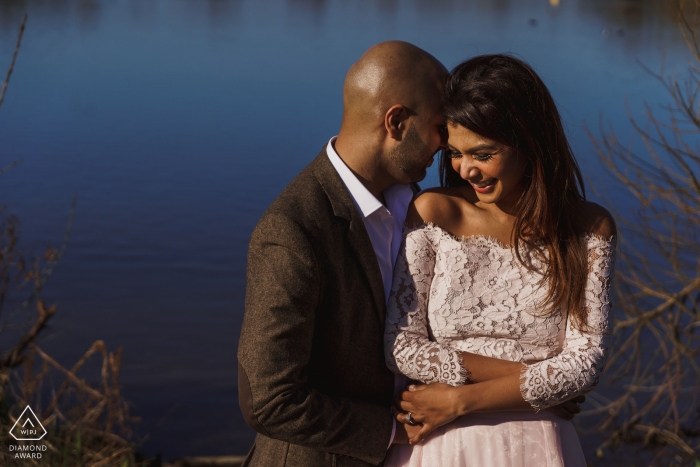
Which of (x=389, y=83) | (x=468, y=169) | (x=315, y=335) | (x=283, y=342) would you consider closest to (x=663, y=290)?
(x=468, y=169)

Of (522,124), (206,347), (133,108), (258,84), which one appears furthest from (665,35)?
(522,124)

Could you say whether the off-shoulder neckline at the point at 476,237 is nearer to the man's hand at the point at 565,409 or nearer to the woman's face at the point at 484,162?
the woman's face at the point at 484,162

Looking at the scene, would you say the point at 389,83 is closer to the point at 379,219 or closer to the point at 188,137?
the point at 379,219

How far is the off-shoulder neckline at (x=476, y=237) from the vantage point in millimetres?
2520

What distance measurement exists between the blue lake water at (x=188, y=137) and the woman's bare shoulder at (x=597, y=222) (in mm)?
870

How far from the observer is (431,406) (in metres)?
2.46

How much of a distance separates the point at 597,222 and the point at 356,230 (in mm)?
700

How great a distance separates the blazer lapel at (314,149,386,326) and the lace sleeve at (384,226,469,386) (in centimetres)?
6

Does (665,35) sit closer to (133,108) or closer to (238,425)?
(133,108)

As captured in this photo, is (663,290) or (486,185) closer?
(486,185)

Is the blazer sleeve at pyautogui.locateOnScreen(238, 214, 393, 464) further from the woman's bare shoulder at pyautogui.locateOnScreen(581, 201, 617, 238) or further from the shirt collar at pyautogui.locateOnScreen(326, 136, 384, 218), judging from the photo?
the woman's bare shoulder at pyautogui.locateOnScreen(581, 201, 617, 238)

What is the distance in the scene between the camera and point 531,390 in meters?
2.40

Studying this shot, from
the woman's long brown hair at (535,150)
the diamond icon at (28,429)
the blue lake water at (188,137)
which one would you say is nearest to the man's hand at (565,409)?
the woman's long brown hair at (535,150)

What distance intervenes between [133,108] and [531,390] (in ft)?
45.8
